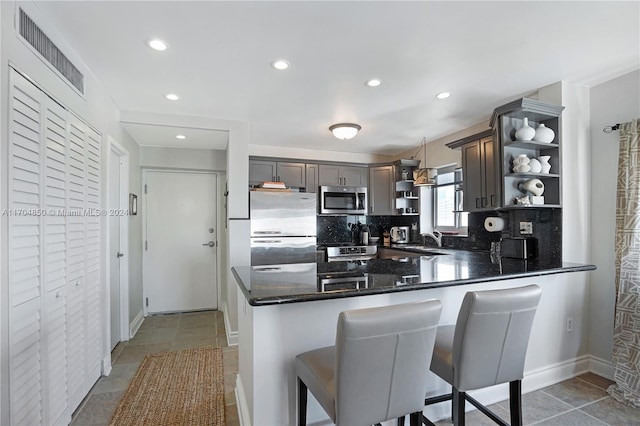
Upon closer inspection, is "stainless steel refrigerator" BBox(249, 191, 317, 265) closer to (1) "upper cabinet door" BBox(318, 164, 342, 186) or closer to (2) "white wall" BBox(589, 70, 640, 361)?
(1) "upper cabinet door" BBox(318, 164, 342, 186)

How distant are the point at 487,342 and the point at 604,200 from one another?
1.99 m

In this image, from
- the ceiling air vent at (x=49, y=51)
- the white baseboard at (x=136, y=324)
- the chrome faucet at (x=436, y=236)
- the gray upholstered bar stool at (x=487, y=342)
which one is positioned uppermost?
the ceiling air vent at (x=49, y=51)

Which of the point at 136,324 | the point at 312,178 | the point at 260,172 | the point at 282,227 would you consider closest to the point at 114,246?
the point at 136,324

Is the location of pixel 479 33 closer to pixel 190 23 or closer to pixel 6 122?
pixel 190 23

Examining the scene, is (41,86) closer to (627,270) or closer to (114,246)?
(114,246)

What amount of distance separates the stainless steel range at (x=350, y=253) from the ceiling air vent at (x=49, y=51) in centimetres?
319

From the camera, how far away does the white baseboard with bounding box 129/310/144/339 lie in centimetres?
344

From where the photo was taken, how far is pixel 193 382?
245 cm

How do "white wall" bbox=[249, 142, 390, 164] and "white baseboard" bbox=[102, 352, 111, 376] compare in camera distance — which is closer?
"white baseboard" bbox=[102, 352, 111, 376]

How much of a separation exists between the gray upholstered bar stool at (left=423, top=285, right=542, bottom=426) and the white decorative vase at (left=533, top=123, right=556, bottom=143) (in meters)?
1.56

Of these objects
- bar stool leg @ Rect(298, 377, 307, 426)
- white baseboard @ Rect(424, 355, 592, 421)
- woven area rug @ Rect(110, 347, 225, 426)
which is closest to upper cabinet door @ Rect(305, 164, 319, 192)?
woven area rug @ Rect(110, 347, 225, 426)

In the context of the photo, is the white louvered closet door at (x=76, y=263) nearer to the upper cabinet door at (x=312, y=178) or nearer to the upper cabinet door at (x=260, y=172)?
the upper cabinet door at (x=260, y=172)

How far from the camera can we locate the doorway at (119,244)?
9.64 ft

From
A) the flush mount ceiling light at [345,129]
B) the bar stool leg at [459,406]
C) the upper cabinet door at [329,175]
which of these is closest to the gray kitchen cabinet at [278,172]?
the upper cabinet door at [329,175]
